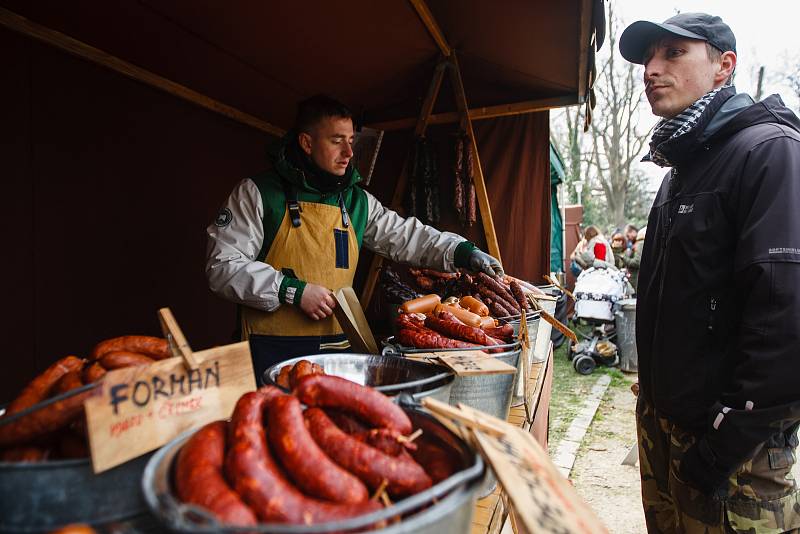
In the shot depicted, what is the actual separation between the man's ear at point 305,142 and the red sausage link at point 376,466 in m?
2.62

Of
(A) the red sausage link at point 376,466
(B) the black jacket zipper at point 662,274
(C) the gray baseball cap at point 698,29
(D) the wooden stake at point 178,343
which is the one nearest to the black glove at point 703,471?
(B) the black jacket zipper at point 662,274

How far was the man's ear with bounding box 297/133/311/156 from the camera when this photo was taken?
10.6ft

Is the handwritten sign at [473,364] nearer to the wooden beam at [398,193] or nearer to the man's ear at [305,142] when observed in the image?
the man's ear at [305,142]

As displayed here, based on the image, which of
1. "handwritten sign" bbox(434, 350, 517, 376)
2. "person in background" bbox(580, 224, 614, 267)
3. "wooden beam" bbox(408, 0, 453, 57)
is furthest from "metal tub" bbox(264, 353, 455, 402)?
"person in background" bbox(580, 224, 614, 267)

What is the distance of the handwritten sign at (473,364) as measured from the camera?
4.85 ft

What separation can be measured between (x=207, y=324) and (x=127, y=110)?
2415 millimetres

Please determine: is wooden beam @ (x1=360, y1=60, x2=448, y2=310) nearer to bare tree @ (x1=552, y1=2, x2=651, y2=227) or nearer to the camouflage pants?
the camouflage pants

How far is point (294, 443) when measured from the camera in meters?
0.90

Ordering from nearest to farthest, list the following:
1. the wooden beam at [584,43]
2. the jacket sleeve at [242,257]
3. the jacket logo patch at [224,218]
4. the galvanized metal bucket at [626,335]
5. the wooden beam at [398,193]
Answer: the jacket sleeve at [242,257]
the jacket logo patch at [224,218]
the wooden beam at [584,43]
the wooden beam at [398,193]
the galvanized metal bucket at [626,335]

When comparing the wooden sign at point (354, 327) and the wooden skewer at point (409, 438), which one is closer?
the wooden skewer at point (409, 438)

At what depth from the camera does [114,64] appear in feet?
12.6

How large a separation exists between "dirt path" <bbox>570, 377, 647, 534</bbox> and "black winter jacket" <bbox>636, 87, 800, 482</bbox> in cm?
268

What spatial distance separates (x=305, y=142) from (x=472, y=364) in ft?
7.53

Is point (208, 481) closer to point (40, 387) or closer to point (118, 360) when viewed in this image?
point (118, 360)
